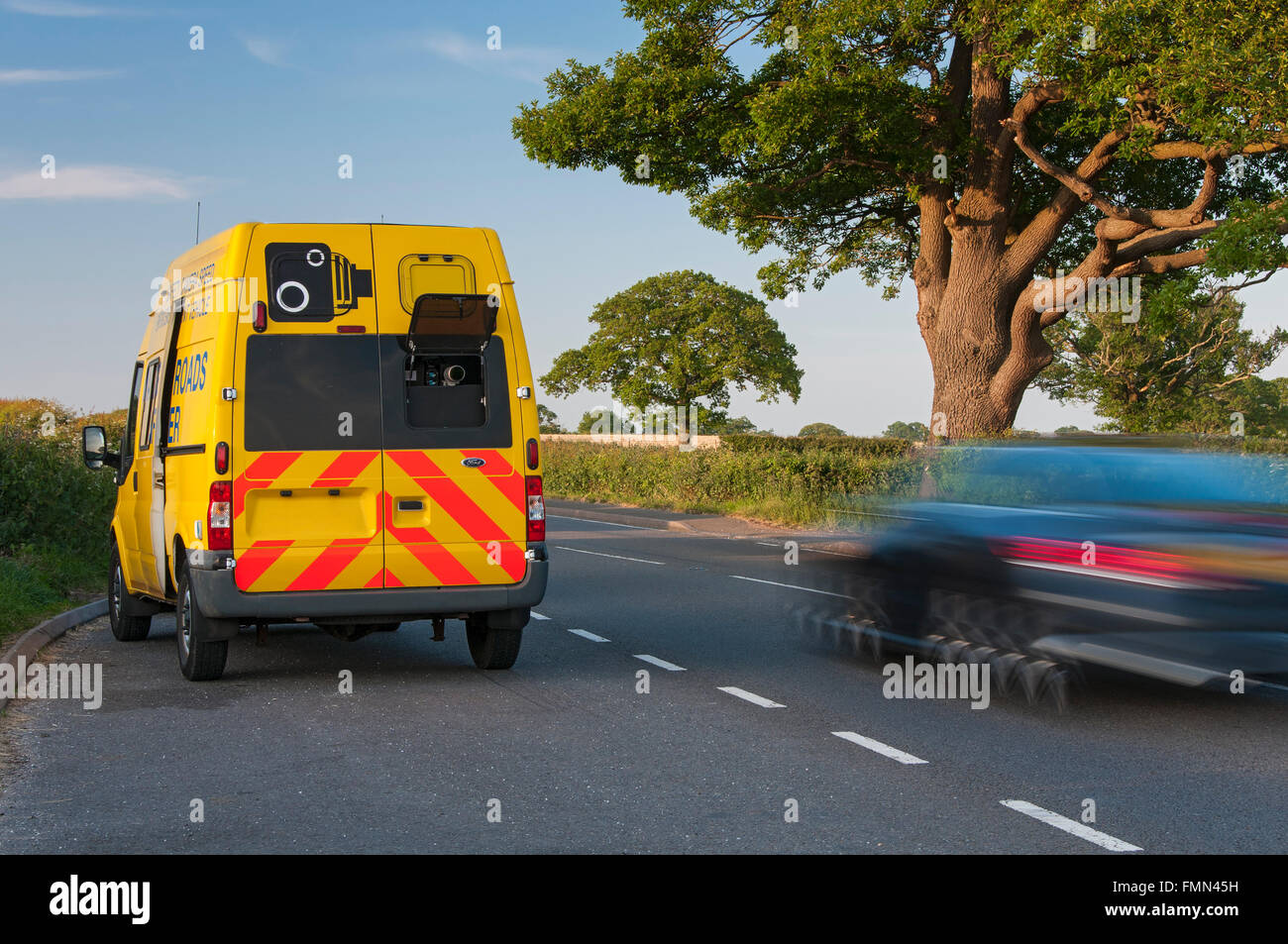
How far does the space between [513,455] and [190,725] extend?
2.61 meters

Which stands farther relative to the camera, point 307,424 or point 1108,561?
point 307,424

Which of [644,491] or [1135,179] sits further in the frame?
[644,491]

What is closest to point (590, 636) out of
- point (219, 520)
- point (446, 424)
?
point (446, 424)

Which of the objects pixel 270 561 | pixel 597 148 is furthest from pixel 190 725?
pixel 597 148

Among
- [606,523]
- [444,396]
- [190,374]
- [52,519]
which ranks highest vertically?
[190,374]

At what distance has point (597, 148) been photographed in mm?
27594

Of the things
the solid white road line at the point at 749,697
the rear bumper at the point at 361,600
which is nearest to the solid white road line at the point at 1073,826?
the solid white road line at the point at 749,697

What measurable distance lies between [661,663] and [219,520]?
11.3ft

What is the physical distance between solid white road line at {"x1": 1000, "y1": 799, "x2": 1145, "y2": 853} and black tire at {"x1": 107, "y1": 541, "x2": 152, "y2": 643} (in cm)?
770

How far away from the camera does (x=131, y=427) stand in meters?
11.4

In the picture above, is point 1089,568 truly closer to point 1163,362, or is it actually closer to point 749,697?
point 749,697

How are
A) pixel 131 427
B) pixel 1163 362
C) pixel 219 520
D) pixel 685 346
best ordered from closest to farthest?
pixel 219 520
pixel 131 427
pixel 1163 362
pixel 685 346
